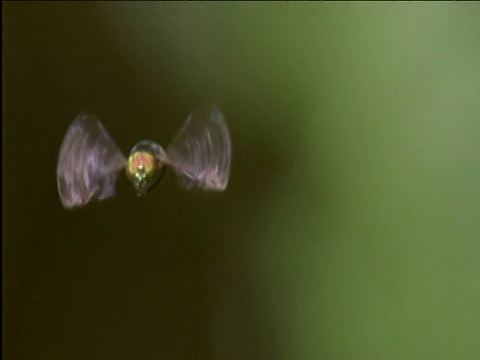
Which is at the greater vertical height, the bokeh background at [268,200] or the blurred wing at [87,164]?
the blurred wing at [87,164]

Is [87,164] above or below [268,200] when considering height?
above

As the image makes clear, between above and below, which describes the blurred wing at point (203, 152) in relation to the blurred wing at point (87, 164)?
below

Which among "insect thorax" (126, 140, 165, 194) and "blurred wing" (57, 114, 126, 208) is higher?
"blurred wing" (57, 114, 126, 208)
